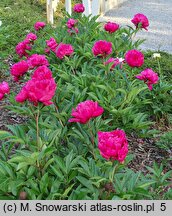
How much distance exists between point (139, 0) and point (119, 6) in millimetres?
1054

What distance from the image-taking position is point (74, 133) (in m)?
2.89

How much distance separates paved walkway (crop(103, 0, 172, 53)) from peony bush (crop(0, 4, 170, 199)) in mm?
3276

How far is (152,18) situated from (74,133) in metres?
6.98

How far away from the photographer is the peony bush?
2.23 meters

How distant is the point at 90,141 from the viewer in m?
2.78

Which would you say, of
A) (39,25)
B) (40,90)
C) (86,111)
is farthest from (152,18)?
A: (40,90)

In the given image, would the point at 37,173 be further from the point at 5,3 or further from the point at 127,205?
the point at 5,3

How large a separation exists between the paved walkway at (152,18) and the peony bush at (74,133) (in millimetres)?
3276

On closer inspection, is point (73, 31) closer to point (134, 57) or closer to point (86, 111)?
point (134, 57)

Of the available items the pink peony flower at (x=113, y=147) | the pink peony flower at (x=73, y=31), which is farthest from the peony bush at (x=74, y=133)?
the pink peony flower at (x=73, y=31)

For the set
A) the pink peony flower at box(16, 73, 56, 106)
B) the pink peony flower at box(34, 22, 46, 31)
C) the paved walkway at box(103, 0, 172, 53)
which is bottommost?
the paved walkway at box(103, 0, 172, 53)

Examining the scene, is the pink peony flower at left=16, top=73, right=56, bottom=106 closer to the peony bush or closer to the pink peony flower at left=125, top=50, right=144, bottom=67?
the peony bush

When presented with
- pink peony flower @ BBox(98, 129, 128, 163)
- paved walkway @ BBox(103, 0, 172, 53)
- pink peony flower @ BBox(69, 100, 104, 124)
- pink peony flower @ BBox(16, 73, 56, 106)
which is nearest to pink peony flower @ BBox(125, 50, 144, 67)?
pink peony flower @ BBox(69, 100, 104, 124)

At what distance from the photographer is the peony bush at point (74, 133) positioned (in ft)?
7.32
